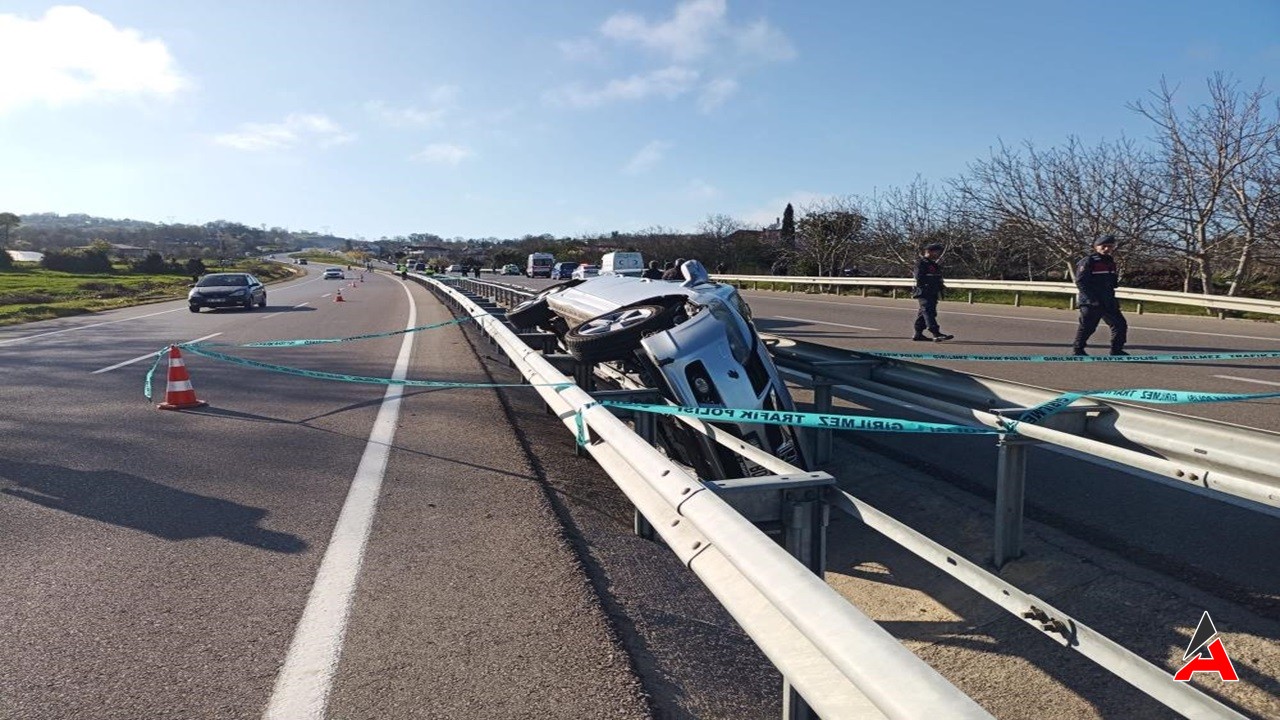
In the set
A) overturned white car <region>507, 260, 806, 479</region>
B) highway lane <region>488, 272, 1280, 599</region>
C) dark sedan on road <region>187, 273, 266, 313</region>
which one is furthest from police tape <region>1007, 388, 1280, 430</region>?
dark sedan on road <region>187, 273, 266, 313</region>

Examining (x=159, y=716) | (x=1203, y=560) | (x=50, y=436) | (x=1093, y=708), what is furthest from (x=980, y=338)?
(x=159, y=716)

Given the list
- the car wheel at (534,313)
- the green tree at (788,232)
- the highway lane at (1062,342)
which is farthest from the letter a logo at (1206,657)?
the green tree at (788,232)

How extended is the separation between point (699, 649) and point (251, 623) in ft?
6.06

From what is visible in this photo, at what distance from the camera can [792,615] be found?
2154 millimetres

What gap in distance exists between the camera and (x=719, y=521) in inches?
109

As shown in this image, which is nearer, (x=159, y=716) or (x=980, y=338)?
(x=159, y=716)

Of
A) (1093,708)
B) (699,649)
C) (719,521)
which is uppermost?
(719,521)

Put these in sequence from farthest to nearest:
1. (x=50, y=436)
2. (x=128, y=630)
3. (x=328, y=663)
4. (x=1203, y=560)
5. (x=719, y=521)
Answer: (x=50, y=436) → (x=1203, y=560) → (x=128, y=630) → (x=328, y=663) → (x=719, y=521)

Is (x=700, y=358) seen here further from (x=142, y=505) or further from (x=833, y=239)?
(x=833, y=239)

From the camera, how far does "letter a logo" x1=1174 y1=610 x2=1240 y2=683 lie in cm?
317

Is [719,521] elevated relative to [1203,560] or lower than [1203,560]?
elevated

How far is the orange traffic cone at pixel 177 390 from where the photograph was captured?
8883 mm

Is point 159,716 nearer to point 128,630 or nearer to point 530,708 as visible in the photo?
point 128,630

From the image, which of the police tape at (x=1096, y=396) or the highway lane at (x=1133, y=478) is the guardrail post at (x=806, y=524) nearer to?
the police tape at (x=1096, y=396)
